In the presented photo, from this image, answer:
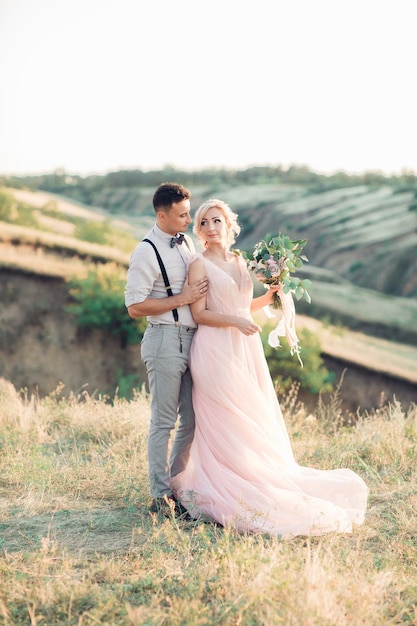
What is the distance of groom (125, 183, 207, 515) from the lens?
6078 mm

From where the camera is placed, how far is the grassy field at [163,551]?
435cm

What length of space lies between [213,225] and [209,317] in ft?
2.57

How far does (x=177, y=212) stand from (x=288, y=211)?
3254 inches

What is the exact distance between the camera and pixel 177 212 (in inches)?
242

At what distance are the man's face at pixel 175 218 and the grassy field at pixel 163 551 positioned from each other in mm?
2347

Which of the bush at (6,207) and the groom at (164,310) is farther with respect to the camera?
the bush at (6,207)

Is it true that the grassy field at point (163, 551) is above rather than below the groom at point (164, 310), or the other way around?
below

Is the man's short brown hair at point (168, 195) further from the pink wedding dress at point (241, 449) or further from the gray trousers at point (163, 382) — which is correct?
the gray trousers at point (163, 382)

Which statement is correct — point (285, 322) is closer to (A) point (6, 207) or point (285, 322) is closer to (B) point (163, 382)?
(B) point (163, 382)

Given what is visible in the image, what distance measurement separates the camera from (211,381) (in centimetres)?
620

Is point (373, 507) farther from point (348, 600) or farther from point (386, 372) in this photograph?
point (386, 372)

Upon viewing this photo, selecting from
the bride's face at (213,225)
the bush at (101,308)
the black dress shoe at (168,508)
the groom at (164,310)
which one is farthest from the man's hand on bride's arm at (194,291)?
the bush at (101,308)

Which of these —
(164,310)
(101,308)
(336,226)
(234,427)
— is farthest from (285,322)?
(336,226)

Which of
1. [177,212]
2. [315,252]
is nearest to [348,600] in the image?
[177,212]
